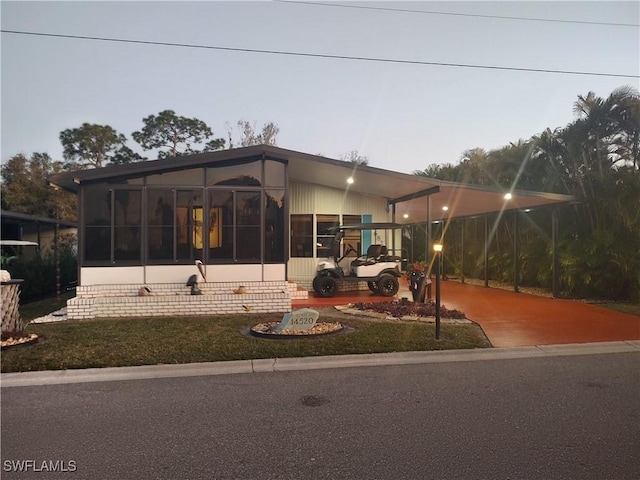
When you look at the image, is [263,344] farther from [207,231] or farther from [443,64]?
[443,64]

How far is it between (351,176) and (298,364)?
7580 mm

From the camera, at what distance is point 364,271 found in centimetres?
1455

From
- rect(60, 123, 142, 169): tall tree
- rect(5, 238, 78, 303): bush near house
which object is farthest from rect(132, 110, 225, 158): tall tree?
rect(5, 238, 78, 303): bush near house

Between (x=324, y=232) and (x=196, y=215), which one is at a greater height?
(x=196, y=215)

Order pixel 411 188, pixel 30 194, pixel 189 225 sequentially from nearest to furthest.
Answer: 1. pixel 189 225
2. pixel 411 188
3. pixel 30 194

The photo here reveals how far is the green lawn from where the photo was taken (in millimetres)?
7172

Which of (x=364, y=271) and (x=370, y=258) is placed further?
(x=370, y=258)

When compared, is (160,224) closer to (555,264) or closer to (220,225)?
(220,225)

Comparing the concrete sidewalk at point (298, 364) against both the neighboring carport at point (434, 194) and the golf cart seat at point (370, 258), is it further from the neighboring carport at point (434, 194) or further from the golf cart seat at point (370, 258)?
the golf cart seat at point (370, 258)

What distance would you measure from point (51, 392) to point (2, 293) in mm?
2846

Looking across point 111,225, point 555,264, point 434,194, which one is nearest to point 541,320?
point 555,264

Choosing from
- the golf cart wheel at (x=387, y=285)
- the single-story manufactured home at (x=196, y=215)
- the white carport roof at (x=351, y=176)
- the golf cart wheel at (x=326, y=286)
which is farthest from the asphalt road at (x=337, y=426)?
the golf cart wheel at (x=387, y=285)

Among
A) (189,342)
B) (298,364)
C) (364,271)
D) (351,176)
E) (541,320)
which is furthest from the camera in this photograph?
(364,271)

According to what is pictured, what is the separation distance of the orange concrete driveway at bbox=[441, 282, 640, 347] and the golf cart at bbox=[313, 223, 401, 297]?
170 centimetres
